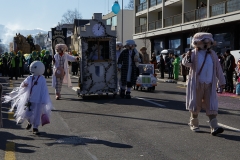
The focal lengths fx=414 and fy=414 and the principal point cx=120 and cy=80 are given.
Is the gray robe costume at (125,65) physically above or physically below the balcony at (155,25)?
below

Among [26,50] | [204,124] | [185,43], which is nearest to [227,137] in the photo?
[204,124]

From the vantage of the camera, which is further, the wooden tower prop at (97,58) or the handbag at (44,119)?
the wooden tower prop at (97,58)

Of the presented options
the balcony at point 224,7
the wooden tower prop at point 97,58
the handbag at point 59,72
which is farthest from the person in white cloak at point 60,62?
the balcony at point 224,7

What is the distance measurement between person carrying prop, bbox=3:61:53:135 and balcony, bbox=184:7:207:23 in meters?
24.7

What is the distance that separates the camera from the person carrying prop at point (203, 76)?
27.2 ft

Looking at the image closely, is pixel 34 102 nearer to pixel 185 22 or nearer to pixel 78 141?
pixel 78 141

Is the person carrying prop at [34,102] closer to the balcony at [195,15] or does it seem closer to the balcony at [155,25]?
the balcony at [195,15]

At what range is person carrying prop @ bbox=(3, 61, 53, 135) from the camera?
336 inches

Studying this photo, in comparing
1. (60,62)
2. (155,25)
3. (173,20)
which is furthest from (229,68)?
(155,25)

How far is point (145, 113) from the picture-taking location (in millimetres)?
11047

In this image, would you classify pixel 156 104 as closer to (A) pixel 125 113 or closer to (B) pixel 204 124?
(A) pixel 125 113

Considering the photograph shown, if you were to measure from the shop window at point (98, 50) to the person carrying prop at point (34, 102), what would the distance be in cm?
558

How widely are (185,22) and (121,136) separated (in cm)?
2811

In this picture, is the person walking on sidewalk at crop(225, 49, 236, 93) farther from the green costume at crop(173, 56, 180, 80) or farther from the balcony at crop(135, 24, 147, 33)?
the balcony at crop(135, 24, 147, 33)
